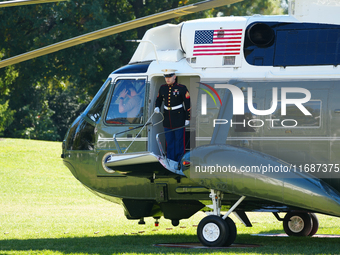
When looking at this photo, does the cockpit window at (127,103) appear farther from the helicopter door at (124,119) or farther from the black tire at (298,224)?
the black tire at (298,224)

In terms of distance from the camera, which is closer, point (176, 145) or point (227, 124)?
point (227, 124)

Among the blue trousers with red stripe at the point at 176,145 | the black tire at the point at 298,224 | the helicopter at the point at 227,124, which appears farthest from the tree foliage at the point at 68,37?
the black tire at the point at 298,224

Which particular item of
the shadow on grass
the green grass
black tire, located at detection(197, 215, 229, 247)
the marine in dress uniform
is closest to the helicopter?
black tire, located at detection(197, 215, 229, 247)

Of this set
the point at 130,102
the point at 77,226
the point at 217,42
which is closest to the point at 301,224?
the point at 217,42

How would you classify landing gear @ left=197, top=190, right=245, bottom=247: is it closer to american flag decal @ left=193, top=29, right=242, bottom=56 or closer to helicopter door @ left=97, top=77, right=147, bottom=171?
helicopter door @ left=97, top=77, right=147, bottom=171

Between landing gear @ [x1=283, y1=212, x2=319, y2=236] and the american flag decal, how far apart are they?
3781 mm

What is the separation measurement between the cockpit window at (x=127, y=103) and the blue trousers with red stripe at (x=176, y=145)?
59cm

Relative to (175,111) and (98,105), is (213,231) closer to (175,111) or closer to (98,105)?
(175,111)

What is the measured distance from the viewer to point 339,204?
23.5ft

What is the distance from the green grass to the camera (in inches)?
323

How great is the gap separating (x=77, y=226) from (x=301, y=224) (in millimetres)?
5009

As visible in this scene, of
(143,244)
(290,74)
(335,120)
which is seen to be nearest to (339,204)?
(335,120)

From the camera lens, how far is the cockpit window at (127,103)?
8.84 meters

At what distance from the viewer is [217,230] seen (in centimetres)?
791
